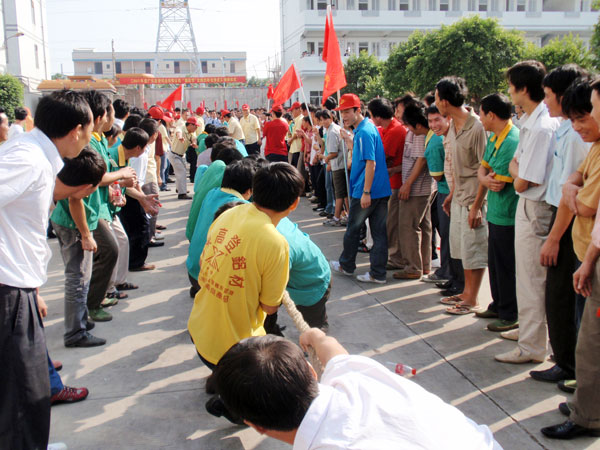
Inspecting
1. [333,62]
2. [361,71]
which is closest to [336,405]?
[333,62]

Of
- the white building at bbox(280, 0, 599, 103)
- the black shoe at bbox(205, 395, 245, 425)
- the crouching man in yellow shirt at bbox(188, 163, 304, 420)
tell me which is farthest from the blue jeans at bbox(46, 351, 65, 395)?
the white building at bbox(280, 0, 599, 103)

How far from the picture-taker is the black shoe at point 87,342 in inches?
160

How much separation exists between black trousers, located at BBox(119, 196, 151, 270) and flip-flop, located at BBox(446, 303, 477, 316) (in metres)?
3.63

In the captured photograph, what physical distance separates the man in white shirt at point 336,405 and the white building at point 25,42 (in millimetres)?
33185

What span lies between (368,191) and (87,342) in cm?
299

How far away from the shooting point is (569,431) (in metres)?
2.73

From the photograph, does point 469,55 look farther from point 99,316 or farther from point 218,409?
point 218,409

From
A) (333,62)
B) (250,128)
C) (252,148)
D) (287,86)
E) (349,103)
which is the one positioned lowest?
(252,148)

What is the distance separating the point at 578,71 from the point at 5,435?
3.59 meters

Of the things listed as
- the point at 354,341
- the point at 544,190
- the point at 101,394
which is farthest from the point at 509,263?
the point at 101,394

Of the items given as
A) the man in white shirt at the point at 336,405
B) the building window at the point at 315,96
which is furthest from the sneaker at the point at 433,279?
the building window at the point at 315,96

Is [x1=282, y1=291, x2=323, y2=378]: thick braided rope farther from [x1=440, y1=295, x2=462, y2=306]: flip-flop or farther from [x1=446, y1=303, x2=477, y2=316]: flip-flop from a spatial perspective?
[x1=440, y1=295, x2=462, y2=306]: flip-flop

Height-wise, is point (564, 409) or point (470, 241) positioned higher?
point (470, 241)

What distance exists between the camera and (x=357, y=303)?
5012mm
